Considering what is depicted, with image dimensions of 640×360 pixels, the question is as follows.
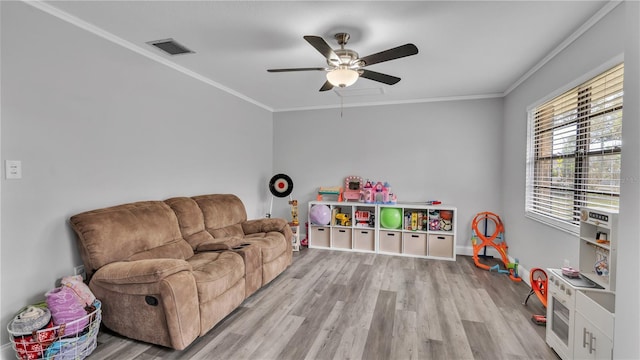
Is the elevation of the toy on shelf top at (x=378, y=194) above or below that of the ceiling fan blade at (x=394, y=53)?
below

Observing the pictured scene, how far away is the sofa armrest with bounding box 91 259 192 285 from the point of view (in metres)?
1.95

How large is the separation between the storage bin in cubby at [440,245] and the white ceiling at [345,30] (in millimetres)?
2306

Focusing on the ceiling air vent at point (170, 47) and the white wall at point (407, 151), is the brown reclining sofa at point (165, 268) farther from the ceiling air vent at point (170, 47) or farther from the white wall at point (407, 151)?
the white wall at point (407, 151)

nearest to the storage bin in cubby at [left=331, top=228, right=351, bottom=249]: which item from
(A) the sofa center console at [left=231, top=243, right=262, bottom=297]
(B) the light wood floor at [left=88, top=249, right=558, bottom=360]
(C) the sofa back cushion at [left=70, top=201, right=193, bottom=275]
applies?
(B) the light wood floor at [left=88, top=249, right=558, bottom=360]

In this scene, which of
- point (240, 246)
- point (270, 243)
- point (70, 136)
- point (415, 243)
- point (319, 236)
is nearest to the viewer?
point (70, 136)

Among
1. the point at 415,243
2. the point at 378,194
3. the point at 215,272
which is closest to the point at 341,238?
the point at 378,194

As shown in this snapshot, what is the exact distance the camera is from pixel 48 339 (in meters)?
1.77

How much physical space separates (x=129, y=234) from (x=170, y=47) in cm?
181

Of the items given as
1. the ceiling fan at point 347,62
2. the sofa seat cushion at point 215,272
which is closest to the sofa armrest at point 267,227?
the sofa seat cushion at point 215,272

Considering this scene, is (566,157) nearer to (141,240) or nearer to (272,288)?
(272,288)

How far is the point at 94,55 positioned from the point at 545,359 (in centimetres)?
427

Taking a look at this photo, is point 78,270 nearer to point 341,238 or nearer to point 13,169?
point 13,169

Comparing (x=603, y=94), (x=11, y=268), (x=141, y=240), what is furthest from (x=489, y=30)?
(x=11, y=268)

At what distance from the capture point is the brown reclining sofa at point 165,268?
6.52 feet
